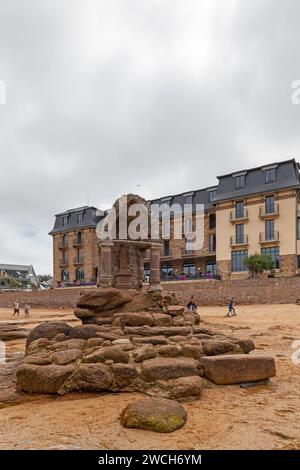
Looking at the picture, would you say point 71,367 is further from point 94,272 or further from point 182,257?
point 94,272

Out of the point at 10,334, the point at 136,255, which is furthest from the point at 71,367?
the point at 10,334

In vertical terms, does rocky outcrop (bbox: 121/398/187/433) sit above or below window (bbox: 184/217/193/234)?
below

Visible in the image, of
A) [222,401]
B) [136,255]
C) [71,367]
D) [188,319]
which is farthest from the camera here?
[136,255]

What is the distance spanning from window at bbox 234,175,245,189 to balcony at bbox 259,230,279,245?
6.80 metres

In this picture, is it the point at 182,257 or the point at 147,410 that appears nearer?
the point at 147,410

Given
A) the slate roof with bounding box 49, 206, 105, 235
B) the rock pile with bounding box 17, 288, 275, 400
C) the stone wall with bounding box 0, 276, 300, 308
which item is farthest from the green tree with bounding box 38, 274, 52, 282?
the rock pile with bounding box 17, 288, 275, 400

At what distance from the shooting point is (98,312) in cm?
1089

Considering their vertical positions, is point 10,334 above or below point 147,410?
below

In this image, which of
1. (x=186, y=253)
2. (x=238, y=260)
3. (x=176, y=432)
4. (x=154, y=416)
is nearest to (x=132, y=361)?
(x=154, y=416)

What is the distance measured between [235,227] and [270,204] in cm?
534

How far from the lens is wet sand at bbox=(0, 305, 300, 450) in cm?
436

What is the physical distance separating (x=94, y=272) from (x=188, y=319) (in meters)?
47.7

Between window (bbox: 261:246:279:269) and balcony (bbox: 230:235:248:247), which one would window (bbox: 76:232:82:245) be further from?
window (bbox: 261:246:279:269)

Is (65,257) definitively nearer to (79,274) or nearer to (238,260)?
(79,274)
